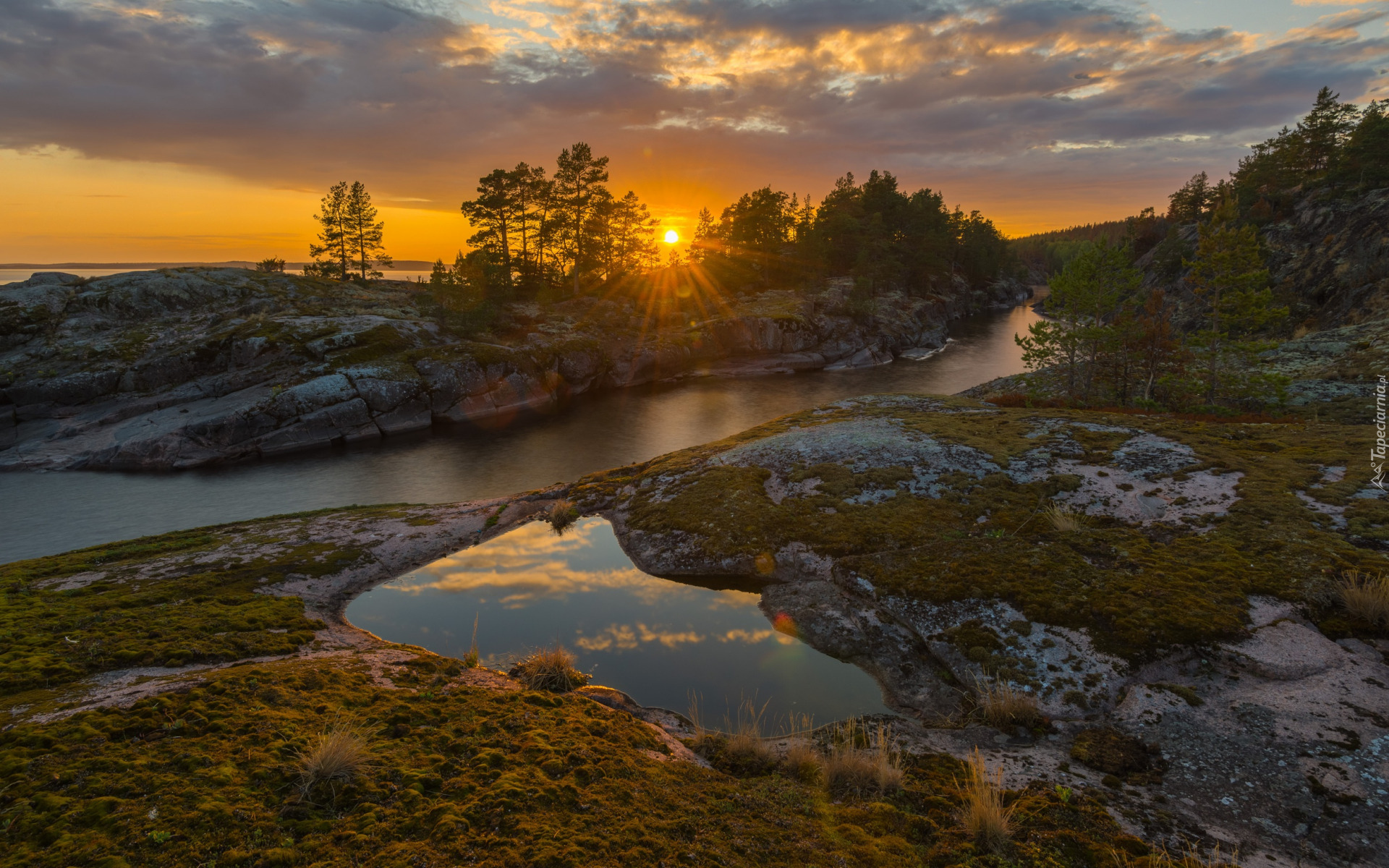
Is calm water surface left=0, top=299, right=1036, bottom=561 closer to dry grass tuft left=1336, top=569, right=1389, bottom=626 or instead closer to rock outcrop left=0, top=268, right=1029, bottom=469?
rock outcrop left=0, top=268, right=1029, bottom=469

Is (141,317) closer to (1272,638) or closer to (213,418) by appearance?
(213,418)

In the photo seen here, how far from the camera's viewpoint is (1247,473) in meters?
19.8

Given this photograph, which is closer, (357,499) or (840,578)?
(840,578)

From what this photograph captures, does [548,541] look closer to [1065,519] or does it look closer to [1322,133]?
[1065,519]

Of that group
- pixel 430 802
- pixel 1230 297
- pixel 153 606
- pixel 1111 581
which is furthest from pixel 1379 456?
pixel 153 606

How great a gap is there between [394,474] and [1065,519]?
142ft

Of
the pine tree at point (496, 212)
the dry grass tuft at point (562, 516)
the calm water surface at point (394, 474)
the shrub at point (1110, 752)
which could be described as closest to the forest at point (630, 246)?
the pine tree at point (496, 212)

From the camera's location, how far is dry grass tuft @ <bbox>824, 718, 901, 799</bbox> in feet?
32.2

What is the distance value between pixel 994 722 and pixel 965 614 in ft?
12.0

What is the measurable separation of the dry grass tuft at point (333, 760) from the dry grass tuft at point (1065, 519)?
65.9 feet

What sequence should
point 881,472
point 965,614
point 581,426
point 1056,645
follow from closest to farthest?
1. point 1056,645
2. point 965,614
3. point 881,472
4. point 581,426

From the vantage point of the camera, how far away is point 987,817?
834cm

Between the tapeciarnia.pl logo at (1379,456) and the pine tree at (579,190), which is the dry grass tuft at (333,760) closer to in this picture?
the tapeciarnia.pl logo at (1379,456)

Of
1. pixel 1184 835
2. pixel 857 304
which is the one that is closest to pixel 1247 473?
pixel 1184 835
